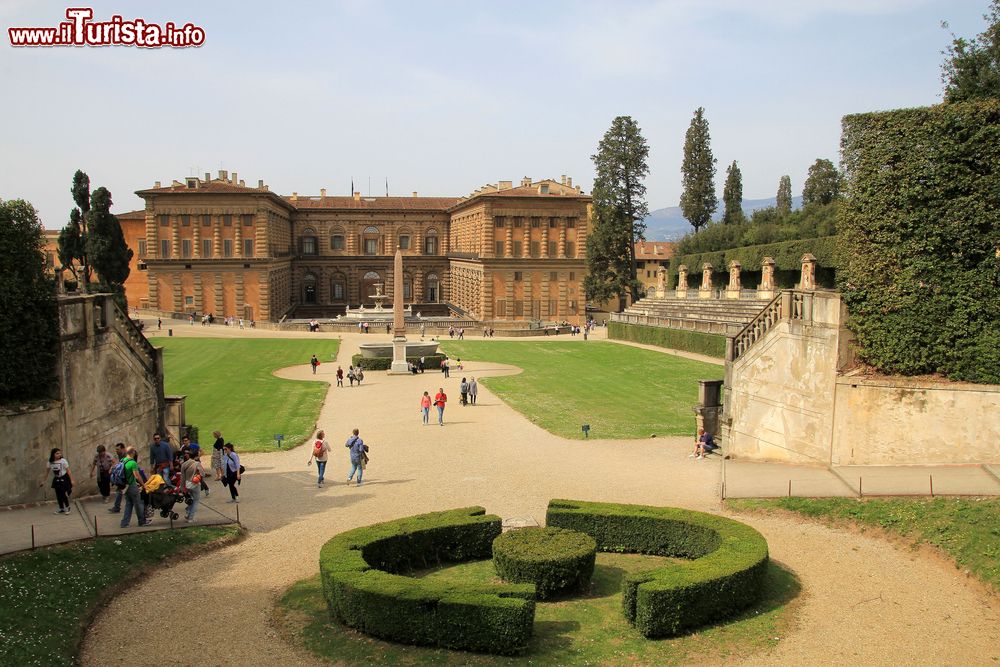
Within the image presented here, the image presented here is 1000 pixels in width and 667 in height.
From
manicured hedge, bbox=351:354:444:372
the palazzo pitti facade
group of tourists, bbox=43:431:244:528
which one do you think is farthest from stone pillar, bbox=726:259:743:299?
group of tourists, bbox=43:431:244:528

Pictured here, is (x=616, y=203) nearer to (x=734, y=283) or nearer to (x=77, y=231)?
(x=734, y=283)

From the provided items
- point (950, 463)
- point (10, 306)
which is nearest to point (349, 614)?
point (10, 306)

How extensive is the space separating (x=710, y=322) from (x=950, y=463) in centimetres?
3224

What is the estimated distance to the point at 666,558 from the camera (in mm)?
15281

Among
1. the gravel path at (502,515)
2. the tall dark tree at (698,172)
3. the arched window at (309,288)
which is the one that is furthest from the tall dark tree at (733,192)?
the gravel path at (502,515)

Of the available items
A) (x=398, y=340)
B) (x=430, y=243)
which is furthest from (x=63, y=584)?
(x=430, y=243)

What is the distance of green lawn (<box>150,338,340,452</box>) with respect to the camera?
29.0 meters

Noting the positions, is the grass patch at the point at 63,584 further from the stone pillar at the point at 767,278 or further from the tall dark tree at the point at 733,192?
the tall dark tree at the point at 733,192

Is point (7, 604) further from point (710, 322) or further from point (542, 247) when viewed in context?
point (542, 247)

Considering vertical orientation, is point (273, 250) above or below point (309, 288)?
above

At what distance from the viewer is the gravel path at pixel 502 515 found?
445 inches

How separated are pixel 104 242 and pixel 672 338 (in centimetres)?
4226

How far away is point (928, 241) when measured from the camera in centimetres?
1898

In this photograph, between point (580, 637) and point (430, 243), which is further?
point (430, 243)
